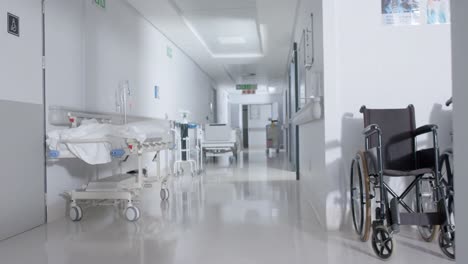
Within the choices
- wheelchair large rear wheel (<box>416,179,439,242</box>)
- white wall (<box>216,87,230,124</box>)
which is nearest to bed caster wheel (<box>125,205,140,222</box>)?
wheelchair large rear wheel (<box>416,179,439,242</box>)

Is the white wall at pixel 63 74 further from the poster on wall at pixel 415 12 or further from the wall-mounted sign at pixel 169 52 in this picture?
the wall-mounted sign at pixel 169 52

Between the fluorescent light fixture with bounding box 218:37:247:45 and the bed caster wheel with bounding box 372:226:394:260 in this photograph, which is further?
the fluorescent light fixture with bounding box 218:37:247:45

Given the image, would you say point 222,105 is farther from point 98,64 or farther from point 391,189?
point 391,189

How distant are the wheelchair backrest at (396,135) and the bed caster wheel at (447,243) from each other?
23.8 inches

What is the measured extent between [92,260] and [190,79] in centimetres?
783

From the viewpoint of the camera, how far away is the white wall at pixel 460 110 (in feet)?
2.74

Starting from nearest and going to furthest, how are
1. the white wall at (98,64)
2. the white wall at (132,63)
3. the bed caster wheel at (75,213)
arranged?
the bed caster wheel at (75,213), the white wall at (98,64), the white wall at (132,63)

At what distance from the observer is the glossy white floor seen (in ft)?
7.63

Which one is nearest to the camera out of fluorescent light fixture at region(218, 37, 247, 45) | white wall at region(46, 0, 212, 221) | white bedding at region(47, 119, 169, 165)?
white bedding at region(47, 119, 169, 165)

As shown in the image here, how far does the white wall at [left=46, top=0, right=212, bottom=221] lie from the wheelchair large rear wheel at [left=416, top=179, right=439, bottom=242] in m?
3.25

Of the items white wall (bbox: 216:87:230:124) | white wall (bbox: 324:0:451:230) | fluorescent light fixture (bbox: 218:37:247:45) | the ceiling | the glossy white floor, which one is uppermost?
fluorescent light fixture (bbox: 218:37:247:45)

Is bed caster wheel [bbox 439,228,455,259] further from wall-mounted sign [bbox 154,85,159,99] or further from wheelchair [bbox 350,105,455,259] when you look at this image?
wall-mounted sign [bbox 154,85,159,99]

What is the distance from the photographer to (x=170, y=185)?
5.71 m

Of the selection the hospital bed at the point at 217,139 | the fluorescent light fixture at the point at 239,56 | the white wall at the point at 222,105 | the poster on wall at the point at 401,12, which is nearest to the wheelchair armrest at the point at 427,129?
the poster on wall at the point at 401,12
